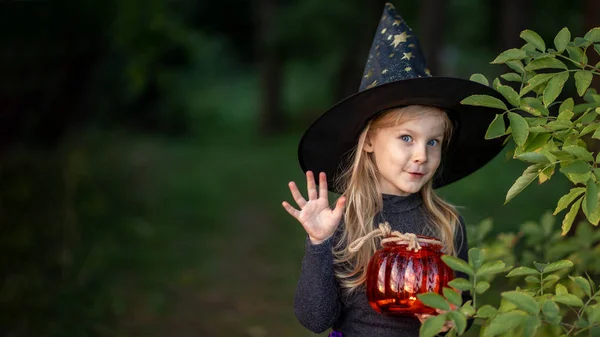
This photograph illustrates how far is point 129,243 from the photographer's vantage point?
28.1ft

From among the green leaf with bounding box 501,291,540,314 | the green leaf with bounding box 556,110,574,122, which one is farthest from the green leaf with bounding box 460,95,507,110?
the green leaf with bounding box 501,291,540,314

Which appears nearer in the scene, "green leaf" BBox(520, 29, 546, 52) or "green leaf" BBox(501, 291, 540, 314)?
"green leaf" BBox(501, 291, 540, 314)

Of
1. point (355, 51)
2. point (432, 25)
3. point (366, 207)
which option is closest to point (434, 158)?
point (366, 207)

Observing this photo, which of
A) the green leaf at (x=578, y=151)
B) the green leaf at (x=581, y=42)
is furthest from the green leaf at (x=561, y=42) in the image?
the green leaf at (x=578, y=151)

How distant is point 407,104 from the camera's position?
114 inches

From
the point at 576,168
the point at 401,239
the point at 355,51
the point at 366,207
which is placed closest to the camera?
the point at 576,168

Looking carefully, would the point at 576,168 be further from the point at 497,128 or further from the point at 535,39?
the point at 535,39

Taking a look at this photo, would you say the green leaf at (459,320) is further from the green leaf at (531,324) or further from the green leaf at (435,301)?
the green leaf at (531,324)

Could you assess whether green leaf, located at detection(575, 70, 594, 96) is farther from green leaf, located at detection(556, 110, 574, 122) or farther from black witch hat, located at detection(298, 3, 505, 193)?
black witch hat, located at detection(298, 3, 505, 193)

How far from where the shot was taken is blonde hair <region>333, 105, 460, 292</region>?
293 centimetres

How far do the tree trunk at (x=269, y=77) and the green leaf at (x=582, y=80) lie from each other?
1939 centimetres

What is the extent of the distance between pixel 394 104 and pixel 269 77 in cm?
1978

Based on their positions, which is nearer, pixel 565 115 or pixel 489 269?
pixel 489 269

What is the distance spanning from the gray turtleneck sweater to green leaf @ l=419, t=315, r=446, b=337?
0.71m
